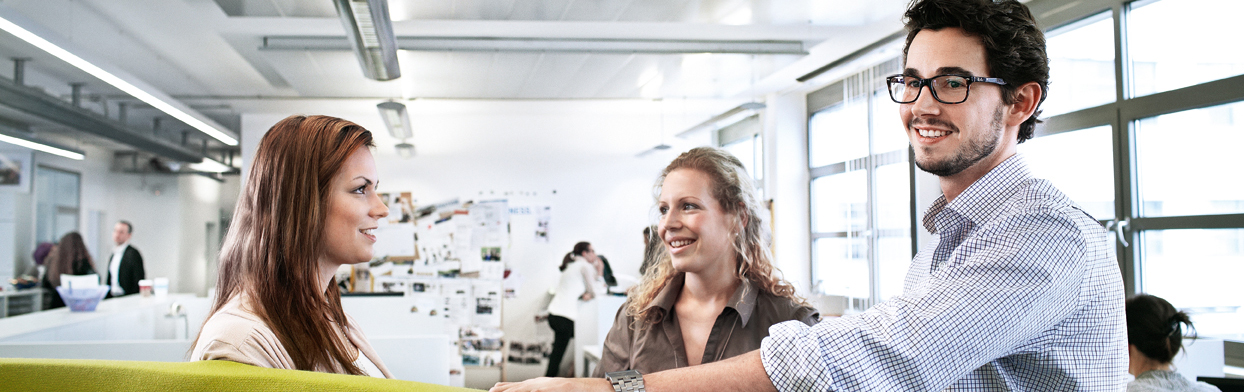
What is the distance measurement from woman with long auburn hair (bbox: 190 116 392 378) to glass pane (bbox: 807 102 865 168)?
5195 millimetres

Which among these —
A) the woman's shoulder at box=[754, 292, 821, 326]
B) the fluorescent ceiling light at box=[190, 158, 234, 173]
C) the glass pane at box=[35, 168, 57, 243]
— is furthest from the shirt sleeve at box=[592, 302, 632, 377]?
the fluorescent ceiling light at box=[190, 158, 234, 173]

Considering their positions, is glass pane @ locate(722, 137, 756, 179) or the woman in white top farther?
glass pane @ locate(722, 137, 756, 179)

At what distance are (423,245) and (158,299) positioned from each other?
291 cm

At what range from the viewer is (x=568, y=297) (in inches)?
293

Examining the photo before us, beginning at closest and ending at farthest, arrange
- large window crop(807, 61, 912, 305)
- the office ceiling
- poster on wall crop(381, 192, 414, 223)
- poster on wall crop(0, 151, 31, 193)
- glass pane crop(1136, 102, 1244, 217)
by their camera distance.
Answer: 1. glass pane crop(1136, 102, 1244, 217)
2. the office ceiling
3. large window crop(807, 61, 912, 305)
4. poster on wall crop(0, 151, 31, 193)
5. poster on wall crop(381, 192, 414, 223)

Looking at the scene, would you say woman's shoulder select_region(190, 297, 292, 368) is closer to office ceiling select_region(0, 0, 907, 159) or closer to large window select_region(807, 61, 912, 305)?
office ceiling select_region(0, 0, 907, 159)

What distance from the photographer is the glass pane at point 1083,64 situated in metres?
3.95

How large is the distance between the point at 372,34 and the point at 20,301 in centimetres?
622

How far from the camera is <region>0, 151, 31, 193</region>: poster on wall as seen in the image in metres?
7.38

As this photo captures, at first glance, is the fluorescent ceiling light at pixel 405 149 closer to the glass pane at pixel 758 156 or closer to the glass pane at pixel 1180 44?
the glass pane at pixel 758 156

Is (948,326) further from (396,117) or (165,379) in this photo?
(396,117)

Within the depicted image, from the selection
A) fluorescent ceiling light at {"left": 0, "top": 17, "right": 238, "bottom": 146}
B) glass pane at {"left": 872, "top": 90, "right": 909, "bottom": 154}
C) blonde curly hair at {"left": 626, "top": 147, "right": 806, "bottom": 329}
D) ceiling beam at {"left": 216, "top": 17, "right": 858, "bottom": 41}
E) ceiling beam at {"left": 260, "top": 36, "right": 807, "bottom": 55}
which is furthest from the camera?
glass pane at {"left": 872, "top": 90, "right": 909, "bottom": 154}

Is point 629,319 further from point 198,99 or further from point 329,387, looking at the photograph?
point 198,99

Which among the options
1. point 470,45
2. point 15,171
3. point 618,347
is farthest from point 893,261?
point 15,171
